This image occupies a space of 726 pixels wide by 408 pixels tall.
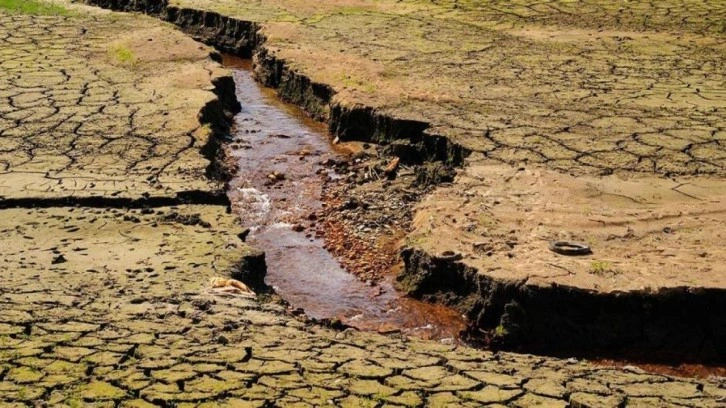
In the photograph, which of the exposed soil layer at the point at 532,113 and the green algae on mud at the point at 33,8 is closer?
the exposed soil layer at the point at 532,113

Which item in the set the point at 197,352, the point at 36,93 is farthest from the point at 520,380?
the point at 36,93

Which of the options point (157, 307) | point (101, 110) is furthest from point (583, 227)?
point (101, 110)

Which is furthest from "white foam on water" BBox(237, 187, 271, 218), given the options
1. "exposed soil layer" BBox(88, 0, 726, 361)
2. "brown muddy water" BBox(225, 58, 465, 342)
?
"exposed soil layer" BBox(88, 0, 726, 361)

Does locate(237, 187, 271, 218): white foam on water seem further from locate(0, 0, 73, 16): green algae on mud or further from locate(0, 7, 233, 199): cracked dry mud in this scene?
locate(0, 0, 73, 16): green algae on mud

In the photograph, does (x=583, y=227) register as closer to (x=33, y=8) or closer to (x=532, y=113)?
(x=532, y=113)

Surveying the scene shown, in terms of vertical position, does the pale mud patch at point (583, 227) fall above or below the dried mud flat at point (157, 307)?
above

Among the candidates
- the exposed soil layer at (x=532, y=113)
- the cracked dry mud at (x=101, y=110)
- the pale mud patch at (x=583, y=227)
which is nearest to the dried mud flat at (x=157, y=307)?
the cracked dry mud at (x=101, y=110)

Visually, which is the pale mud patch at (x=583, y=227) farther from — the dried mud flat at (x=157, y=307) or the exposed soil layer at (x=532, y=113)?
the dried mud flat at (x=157, y=307)

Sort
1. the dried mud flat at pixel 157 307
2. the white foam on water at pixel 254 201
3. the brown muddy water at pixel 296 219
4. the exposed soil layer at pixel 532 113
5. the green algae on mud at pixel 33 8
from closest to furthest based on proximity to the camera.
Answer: the dried mud flat at pixel 157 307
the exposed soil layer at pixel 532 113
the brown muddy water at pixel 296 219
the white foam on water at pixel 254 201
the green algae on mud at pixel 33 8
